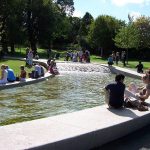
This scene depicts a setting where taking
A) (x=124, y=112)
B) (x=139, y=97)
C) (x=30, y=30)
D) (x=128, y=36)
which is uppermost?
(x=30, y=30)

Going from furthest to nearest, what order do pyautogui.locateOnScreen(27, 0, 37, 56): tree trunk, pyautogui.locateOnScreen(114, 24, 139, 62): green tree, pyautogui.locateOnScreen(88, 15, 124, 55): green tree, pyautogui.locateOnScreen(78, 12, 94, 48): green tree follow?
pyautogui.locateOnScreen(78, 12, 94, 48): green tree < pyautogui.locateOnScreen(88, 15, 124, 55): green tree < pyautogui.locateOnScreen(27, 0, 37, 56): tree trunk < pyautogui.locateOnScreen(114, 24, 139, 62): green tree

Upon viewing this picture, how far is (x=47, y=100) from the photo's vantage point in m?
17.3

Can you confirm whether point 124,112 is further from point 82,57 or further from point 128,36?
point 128,36

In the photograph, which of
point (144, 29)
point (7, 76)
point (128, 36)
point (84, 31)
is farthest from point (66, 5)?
point (7, 76)

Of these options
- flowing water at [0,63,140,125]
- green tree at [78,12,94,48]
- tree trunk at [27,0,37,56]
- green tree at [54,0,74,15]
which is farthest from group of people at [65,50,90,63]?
green tree at [54,0,74,15]

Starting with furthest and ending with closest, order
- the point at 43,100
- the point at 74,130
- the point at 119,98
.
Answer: the point at 43,100
the point at 119,98
the point at 74,130

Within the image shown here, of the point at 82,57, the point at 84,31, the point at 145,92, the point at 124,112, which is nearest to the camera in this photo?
the point at 124,112

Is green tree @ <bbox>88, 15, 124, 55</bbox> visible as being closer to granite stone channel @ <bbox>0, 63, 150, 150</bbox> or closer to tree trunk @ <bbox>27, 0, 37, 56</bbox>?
tree trunk @ <bbox>27, 0, 37, 56</bbox>

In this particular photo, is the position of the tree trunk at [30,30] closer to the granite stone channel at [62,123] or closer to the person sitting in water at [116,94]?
the granite stone channel at [62,123]

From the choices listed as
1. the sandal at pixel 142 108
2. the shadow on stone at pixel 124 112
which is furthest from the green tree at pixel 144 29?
the shadow on stone at pixel 124 112

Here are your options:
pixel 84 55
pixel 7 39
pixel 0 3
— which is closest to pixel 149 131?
pixel 84 55

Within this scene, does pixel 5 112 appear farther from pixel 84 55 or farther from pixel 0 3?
pixel 0 3

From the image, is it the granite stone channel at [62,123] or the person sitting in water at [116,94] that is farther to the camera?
the person sitting in water at [116,94]

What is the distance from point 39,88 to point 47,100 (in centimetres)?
414
